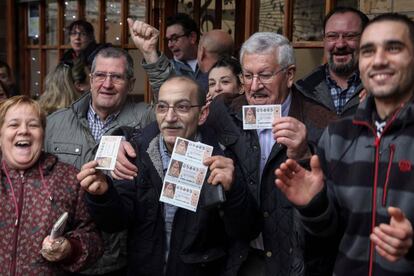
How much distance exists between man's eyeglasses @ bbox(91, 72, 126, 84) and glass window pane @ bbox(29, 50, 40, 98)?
489 centimetres

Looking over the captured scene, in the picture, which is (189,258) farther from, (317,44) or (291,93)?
(317,44)

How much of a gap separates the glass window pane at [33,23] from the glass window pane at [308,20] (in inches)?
167

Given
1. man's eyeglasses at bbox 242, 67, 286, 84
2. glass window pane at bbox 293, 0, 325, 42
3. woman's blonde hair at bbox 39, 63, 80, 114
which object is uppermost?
glass window pane at bbox 293, 0, 325, 42

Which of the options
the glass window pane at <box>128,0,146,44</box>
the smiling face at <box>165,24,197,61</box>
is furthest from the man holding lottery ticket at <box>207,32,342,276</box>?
the glass window pane at <box>128,0,146,44</box>

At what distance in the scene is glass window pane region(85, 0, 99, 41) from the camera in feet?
24.3

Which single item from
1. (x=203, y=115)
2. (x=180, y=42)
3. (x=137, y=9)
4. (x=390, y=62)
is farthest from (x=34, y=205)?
(x=137, y=9)

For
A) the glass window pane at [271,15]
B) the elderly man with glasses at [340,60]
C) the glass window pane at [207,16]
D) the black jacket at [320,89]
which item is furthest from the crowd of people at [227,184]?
the glass window pane at [207,16]

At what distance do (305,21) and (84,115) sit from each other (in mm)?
1986

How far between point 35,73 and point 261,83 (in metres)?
5.95

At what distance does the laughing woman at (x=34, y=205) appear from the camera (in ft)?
10.1

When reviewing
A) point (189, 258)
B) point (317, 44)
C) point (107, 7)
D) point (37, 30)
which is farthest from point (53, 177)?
point (37, 30)

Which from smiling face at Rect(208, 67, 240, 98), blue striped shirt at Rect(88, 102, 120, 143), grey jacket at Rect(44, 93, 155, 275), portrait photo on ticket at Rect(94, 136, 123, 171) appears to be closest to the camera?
portrait photo on ticket at Rect(94, 136, 123, 171)

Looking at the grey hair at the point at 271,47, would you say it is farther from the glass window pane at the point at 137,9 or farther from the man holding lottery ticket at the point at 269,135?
the glass window pane at the point at 137,9

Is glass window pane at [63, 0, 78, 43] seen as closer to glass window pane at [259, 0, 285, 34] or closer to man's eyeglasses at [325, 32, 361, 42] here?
glass window pane at [259, 0, 285, 34]
